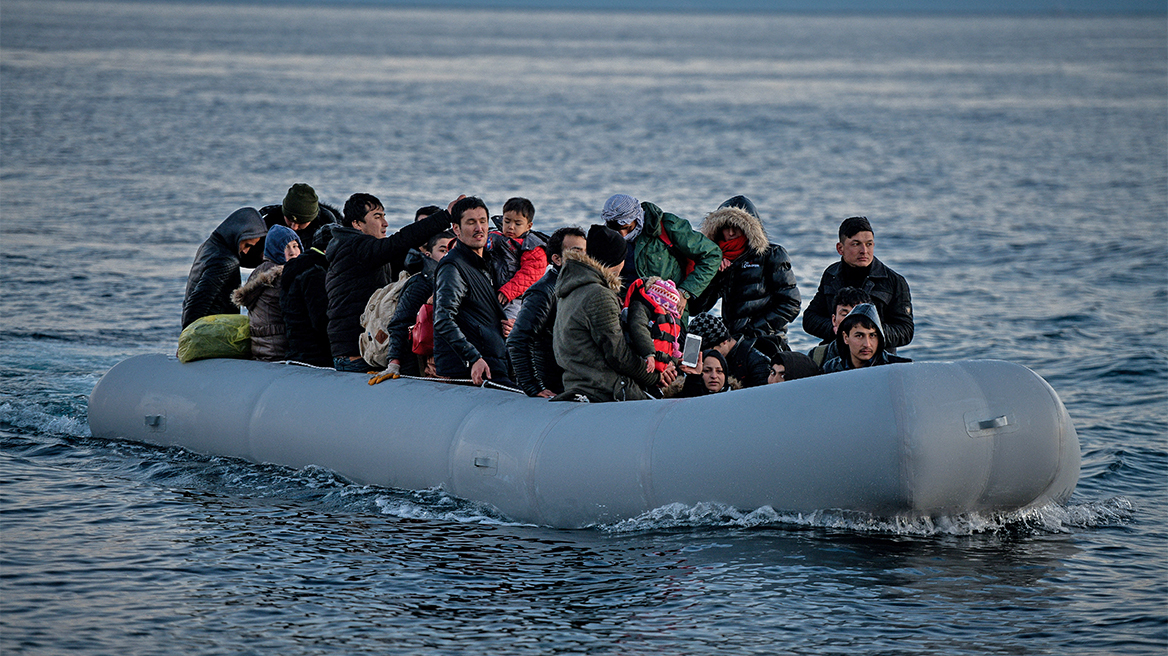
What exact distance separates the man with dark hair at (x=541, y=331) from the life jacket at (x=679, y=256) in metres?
0.80

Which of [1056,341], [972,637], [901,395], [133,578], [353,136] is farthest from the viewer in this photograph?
[353,136]

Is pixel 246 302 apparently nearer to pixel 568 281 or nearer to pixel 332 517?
pixel 332 517

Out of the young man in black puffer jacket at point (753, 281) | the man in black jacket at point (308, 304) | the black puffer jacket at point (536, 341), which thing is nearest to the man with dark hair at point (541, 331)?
the black puffer jacket at point (536, 341)

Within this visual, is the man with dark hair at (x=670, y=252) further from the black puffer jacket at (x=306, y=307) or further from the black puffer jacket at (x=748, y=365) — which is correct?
the black puffer jacket at (x=306, y=307)

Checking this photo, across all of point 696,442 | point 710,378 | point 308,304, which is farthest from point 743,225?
point 308,304

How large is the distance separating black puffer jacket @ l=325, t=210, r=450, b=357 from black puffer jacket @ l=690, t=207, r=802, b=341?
6.55ft

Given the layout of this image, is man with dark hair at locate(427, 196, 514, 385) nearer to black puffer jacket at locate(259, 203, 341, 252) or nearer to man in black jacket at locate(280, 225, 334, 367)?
man in black jacket at locate(280, 225, 334, 367)

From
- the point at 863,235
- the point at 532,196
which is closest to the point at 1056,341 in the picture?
the point at 863,235

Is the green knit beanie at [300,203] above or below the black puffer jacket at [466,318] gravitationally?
above

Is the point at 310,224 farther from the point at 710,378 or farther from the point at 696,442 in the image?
the point at 696,442

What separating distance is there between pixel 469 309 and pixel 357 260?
98 cm

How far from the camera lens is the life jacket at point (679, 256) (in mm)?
8977

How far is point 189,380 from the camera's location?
10.2 meters

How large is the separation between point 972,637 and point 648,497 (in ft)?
Answer: 6.94
